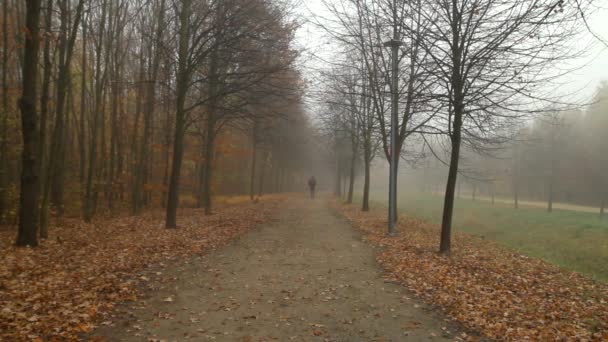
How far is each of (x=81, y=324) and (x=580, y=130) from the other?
3759 centimetres

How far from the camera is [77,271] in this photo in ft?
22.6

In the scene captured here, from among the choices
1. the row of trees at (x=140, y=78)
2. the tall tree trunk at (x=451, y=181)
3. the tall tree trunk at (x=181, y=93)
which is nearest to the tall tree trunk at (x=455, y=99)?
the tall tree trunk at (x=451, y=181)

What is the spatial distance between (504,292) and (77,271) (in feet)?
25.1

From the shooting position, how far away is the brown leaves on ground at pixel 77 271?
4.65 m

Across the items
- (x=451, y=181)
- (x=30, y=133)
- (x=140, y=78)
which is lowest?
(x=451, y=181)

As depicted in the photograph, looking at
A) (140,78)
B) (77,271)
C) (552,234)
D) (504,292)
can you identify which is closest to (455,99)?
(504,292)

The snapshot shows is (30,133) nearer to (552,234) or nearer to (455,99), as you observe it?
(455,99)

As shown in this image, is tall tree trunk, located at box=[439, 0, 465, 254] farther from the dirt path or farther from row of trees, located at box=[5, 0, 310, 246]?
row of trees, located at box=[5, 0, 310, 246]

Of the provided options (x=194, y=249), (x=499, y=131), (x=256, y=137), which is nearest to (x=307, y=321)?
(x=194, y=249)

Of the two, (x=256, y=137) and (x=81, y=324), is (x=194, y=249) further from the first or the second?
(x=256, y=137)

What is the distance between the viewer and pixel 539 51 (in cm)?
823

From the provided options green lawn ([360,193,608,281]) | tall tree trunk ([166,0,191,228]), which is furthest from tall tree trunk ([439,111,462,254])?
tall tree trunk ([166,0,191,228])

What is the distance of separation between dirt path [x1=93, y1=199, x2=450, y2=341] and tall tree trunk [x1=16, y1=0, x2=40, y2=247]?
3.77 meters

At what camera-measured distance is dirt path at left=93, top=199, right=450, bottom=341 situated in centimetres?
486
